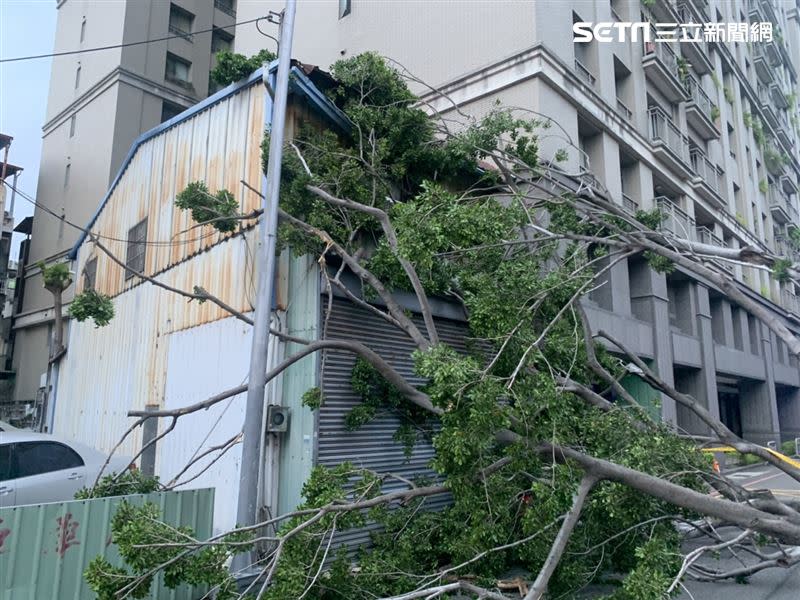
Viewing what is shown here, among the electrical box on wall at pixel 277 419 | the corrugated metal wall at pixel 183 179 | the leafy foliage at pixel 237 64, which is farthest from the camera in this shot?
the leafy foliage at pixel 237 64

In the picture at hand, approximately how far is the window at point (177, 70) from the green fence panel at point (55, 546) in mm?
26593

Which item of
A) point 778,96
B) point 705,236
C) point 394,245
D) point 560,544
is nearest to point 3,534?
point 560,544

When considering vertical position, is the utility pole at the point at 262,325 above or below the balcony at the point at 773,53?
below

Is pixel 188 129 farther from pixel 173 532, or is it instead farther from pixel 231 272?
pixel 173 532

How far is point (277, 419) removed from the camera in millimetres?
7797

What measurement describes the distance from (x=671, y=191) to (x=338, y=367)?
15230mm

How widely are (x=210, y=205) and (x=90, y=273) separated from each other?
7876mm

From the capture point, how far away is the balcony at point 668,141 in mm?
18016

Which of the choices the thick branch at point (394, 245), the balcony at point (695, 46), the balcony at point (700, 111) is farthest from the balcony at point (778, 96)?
the thick branch at point (394, 245)

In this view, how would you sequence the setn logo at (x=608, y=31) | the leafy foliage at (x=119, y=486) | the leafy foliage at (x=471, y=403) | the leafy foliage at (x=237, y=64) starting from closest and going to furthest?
the leafy foliage at (x=471, y=403) → the leafy foliage at (x=119, y=486) → the leafy foliage at (x=237, y=64) → the setn logo at (x=608, y=31)

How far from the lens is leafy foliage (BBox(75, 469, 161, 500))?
20.9 feet

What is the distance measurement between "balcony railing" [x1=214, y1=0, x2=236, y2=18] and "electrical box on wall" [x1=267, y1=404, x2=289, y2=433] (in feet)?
93.3

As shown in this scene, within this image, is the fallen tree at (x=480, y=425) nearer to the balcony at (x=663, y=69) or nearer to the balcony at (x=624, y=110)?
the balcony at (x=624, y=110)

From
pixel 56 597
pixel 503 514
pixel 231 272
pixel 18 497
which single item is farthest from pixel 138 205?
pixel 503 514
